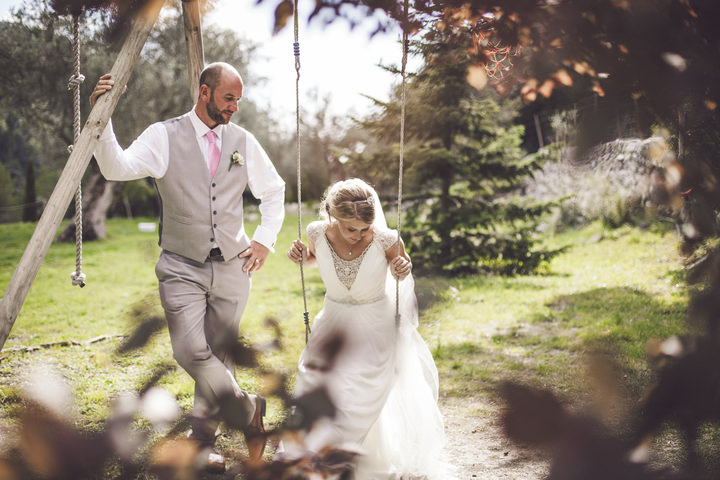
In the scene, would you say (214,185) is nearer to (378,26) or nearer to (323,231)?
(323,231)

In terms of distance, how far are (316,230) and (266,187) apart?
1.28 ft

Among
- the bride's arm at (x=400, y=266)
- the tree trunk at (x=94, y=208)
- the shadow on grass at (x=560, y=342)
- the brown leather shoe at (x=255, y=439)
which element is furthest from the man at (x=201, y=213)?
the tree trunk at (x=94, y=208)

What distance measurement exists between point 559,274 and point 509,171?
1.83 meters

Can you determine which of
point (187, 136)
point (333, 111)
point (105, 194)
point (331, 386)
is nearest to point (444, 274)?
point (187, 136)

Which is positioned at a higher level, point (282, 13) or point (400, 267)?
point (282, 13)

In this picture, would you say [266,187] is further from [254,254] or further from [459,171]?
[459,171]

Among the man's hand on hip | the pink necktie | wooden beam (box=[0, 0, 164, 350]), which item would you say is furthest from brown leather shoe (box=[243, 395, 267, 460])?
the pink necktie

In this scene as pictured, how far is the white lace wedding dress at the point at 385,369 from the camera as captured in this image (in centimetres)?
292

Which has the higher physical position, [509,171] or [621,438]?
[509,171]

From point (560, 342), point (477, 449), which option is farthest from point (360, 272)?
point (560, 342)

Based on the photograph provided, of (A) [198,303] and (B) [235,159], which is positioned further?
(B) [235,159]

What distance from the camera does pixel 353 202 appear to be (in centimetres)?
293

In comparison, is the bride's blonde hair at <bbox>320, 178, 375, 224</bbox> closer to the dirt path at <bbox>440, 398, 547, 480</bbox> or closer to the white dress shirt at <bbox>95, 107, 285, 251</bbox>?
the white dress shirt at <bbox>95, 107, 285, 251</bbox>

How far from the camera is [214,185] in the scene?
3.05m
